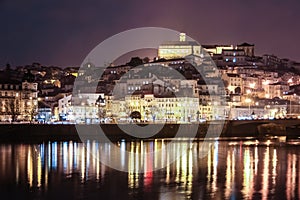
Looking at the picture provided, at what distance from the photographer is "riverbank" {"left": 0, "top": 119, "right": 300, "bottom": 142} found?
4319cm

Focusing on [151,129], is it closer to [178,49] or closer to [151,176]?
[151,176]

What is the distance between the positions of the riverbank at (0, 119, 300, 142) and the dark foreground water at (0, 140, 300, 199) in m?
10.8

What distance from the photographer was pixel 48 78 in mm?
104250

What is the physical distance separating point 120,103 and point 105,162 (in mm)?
44409

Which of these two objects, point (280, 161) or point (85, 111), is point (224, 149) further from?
point (85, 111)

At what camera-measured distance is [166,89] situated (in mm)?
76438

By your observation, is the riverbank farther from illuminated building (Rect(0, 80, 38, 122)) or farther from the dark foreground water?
the dark foreground water

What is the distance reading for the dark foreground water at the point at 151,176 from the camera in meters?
17.7

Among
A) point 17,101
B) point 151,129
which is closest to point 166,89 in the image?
point 17,101

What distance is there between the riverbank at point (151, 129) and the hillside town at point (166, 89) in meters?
6.42

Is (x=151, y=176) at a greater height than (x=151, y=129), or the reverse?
(x=151, y=129)

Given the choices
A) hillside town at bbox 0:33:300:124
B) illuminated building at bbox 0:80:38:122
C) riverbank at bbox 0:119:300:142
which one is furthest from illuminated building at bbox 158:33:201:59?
riverbank at bbox 0:119:300:142

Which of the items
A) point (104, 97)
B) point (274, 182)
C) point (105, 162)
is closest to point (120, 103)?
point (104, 97)

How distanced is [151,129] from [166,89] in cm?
2590
